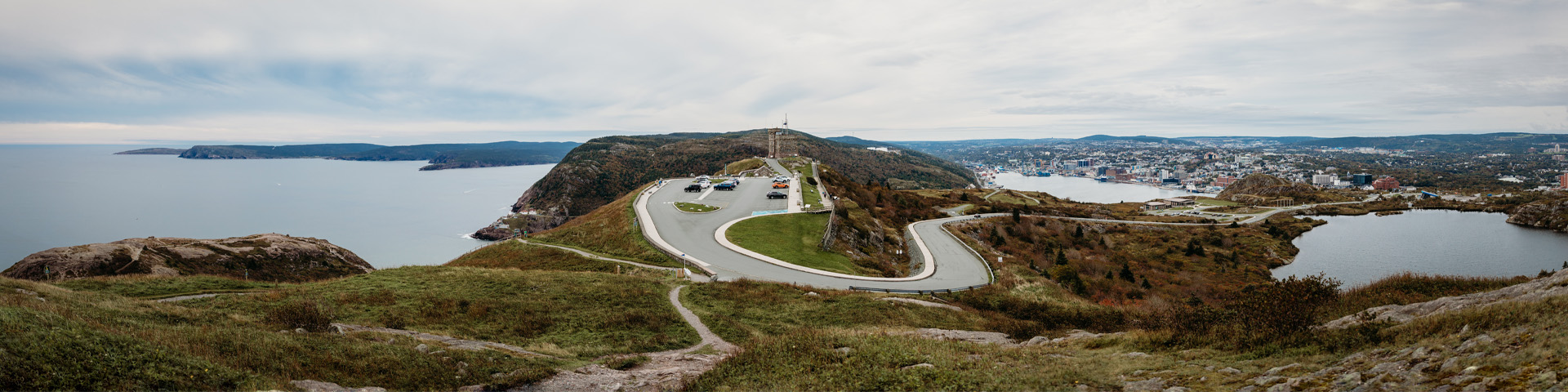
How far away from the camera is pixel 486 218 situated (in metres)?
119

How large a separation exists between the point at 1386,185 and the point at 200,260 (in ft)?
686

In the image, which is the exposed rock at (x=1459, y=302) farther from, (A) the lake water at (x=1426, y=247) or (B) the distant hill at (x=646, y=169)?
(B) the distant hill at (x=646, y=169)

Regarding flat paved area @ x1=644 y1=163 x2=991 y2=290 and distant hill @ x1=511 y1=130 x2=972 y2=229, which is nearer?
flat paved area @ x1=644 y1=163 x2=991 y2=290

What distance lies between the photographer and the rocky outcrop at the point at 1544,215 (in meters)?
71.9

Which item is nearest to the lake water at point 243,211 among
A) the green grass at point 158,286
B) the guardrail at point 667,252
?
the guardrail at point 667,252

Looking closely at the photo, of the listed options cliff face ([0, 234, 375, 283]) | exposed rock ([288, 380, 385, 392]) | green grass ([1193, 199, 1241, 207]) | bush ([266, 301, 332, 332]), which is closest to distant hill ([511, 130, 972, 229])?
green grass ([1193, 199, 1241, 207])

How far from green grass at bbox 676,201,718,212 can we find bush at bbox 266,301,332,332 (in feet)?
94.5

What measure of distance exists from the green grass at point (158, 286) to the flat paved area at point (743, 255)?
14777 millimetres

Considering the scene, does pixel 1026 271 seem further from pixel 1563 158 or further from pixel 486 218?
pixel 1563 158

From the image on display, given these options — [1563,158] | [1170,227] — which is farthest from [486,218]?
[1563,158]

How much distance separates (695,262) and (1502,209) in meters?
130

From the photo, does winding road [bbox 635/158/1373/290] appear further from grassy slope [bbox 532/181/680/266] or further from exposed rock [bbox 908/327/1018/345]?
exposed rock [bbox 908/327/1018/345]

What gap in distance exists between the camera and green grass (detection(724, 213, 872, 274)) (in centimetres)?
2684

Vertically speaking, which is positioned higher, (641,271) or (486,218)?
(641,271)
